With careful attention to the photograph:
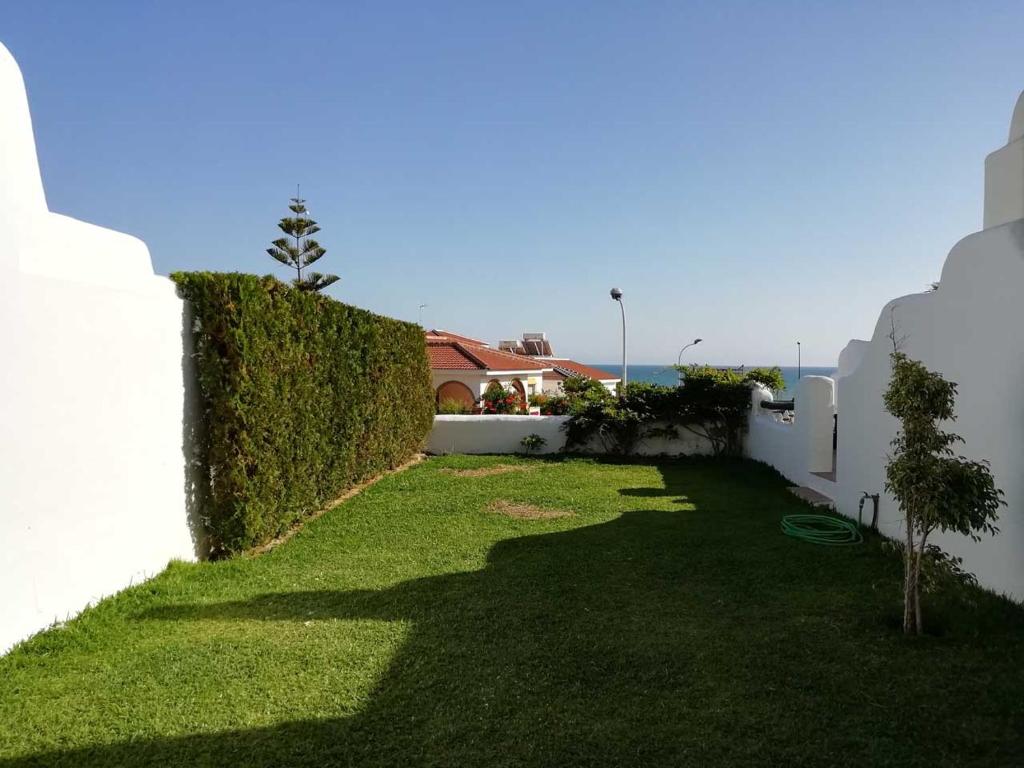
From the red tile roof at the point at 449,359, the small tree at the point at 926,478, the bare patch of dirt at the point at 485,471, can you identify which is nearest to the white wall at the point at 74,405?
the small tree at the point at 926,478

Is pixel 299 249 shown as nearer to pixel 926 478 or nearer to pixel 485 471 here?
pixel 485 471

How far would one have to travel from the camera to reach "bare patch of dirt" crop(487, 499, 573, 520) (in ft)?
25.2

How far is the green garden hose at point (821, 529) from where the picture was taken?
619cm

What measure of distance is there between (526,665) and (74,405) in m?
3.66

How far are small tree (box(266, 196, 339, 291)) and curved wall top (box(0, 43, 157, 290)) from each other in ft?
79.0

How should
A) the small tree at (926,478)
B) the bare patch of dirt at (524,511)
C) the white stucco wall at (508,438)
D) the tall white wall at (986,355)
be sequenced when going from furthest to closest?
the white stucco wall at (508,438) < the bare patch of dirt at (524,511) < the tall white wall at (986,355) < the small tree at (926,478)

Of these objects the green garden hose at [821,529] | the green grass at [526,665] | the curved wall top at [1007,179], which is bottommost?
the green grass at [526,665]

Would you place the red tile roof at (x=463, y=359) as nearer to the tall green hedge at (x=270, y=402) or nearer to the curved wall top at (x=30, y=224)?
the tall green hedge at (x=270, y=402)

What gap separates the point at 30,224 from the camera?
392 cm

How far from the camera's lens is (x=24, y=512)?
3.71 meters

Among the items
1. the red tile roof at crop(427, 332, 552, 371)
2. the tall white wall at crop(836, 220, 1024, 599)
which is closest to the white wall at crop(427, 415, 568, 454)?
the tall white wall at crop(836, 220, 1024, 599)

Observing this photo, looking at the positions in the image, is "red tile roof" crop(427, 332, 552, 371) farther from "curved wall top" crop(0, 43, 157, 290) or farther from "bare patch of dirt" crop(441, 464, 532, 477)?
"curved wall top" crop(0, 43, 157, 290)

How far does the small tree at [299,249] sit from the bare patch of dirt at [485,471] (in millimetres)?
19237

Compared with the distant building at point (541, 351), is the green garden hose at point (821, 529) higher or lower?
lower
